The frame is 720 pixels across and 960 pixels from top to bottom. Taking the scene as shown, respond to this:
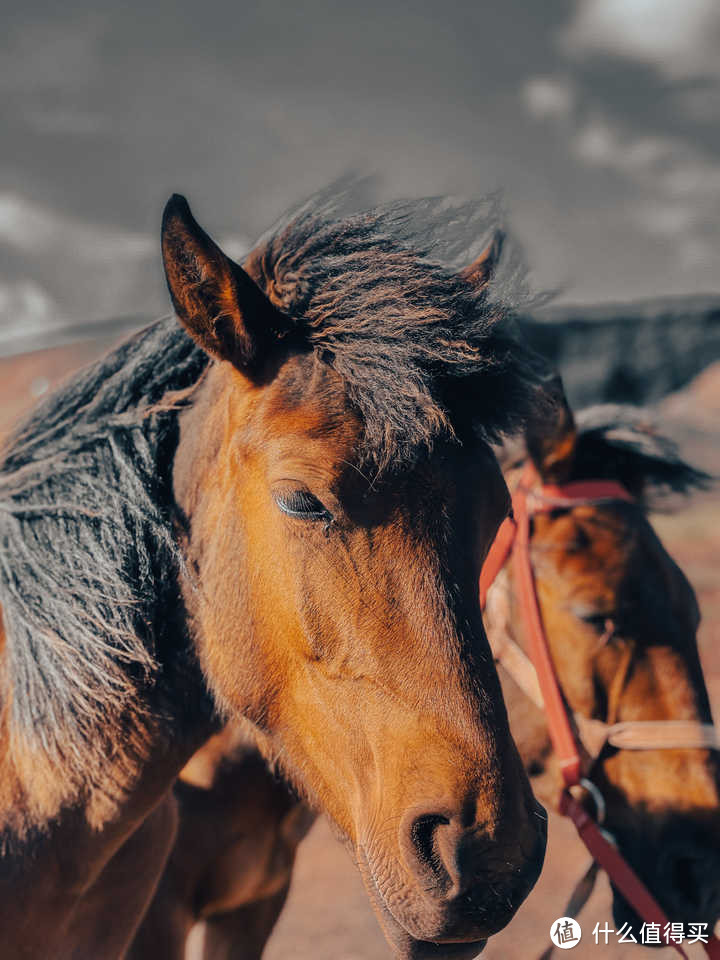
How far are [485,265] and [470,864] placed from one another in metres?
1.30

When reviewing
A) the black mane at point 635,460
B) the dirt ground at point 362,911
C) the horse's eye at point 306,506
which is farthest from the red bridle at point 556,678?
the horse's eye at point 306,506

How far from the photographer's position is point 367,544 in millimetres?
Answer: 1463

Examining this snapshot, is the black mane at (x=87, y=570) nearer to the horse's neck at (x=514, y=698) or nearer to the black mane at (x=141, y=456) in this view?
the black mane at (x=141, y=456)

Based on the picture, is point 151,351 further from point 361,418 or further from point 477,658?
point 477,658

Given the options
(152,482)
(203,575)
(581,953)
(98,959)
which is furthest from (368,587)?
(581,953)

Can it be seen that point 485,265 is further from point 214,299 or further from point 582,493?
point 582,493

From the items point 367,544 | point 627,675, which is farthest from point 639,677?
point 367,544

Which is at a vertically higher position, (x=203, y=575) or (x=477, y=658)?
(x=203, y=575)

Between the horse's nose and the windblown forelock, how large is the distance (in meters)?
0.65

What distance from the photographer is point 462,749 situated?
4.42 feet

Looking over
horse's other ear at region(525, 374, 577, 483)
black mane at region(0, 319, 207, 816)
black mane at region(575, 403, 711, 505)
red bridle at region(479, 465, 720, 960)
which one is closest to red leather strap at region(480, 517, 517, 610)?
red bridle at region(479, 465, 720, 960)

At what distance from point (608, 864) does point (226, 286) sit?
232 cm

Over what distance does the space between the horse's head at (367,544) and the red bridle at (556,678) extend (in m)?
1.11

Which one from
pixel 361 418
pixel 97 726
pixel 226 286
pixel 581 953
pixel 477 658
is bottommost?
pixel 581 953
